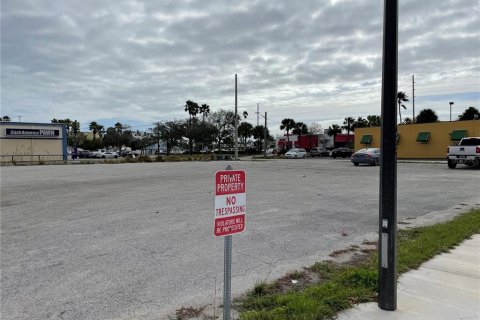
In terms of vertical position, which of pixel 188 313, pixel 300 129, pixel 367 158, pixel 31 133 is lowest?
pixel 188 313

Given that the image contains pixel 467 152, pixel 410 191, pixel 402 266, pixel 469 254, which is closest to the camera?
pixel 402 266

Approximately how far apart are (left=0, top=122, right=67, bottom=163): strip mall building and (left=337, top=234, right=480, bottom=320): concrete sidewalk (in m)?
52.7

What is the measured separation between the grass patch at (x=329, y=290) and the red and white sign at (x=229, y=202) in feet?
3.13

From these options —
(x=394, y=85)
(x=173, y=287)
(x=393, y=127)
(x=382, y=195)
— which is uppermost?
(x=394, y=85)

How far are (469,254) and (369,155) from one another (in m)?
26.8

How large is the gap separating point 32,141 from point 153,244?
181 feet

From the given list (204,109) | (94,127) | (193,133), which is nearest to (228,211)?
(193,133)

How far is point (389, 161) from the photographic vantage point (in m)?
3.94

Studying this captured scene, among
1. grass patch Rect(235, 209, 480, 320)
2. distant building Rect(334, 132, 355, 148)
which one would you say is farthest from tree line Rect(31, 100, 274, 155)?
grass patch Rect(235, 209, 480, 320)

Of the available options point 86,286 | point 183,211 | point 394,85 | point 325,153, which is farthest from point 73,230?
point 325,153

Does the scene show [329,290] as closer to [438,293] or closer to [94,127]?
[438,293]

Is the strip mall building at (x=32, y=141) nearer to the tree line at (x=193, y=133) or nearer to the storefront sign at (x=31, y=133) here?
the storefront sign at (x=31, y=133)

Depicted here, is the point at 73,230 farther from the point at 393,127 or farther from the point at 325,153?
the point at 325,153

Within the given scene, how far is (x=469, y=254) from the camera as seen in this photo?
597cm
